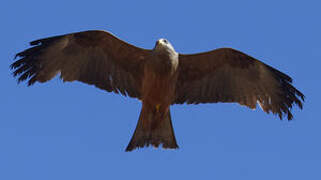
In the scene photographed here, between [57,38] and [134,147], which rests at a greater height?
[57,38]

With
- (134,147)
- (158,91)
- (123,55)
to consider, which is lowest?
(134,147)

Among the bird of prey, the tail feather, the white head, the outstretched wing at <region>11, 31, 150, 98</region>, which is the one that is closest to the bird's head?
the white head

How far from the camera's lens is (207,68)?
36.0 ft

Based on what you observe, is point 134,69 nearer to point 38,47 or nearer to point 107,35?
point 107,35

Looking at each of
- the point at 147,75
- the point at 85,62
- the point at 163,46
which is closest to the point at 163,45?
the point at 163,46

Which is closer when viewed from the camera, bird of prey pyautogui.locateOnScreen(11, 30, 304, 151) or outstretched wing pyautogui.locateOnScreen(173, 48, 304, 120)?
bird of prey pyautogui.locateOnScreen(11, 30, 304, 151)

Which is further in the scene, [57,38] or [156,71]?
[57,38]

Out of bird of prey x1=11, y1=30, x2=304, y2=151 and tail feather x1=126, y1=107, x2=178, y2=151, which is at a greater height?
bird of prey x1=11, y1=30, x2=304, y2=151

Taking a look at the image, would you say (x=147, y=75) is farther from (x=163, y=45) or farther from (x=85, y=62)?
(x=85, y=62)

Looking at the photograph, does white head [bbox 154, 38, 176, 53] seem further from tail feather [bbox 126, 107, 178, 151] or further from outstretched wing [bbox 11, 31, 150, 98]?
tail feather [bbox 126, 107, 178, 151]

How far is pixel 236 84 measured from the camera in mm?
11164

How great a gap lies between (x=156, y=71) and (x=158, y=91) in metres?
0.42

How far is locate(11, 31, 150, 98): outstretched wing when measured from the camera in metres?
10.8

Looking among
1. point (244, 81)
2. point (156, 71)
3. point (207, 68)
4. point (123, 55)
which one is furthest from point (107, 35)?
point (244, 81)
